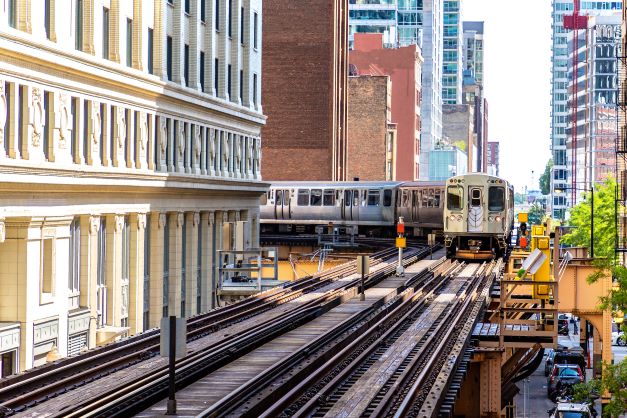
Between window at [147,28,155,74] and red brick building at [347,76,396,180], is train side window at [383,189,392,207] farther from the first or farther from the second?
red brick building at [347,76,396,180]

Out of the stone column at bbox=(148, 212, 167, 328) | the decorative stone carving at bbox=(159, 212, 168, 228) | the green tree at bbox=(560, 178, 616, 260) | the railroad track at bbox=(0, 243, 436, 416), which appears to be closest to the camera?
the railroad track at bbox=(0, 243, 436, 416)

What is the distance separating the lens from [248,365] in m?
27.5

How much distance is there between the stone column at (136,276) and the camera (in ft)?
165

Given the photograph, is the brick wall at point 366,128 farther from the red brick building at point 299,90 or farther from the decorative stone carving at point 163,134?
the decorative stone carving at point 163,134

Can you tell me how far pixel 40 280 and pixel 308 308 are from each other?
Result: 27.6 feet

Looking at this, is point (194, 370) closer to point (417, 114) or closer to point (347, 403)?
point (347, 403)

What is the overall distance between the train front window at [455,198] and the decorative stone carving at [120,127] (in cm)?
1581

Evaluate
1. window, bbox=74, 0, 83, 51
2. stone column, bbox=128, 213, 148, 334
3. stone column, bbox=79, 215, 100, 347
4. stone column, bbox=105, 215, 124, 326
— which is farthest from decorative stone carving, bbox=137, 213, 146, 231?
window, bbox=74, 0, 83, 51

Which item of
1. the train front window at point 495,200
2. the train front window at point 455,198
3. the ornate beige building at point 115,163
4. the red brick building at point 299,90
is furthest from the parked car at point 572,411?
the red brick building at point 299,90

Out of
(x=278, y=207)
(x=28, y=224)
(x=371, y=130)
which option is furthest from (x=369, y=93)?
(x=28, y=224)

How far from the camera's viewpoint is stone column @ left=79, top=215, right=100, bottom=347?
44.7 metres

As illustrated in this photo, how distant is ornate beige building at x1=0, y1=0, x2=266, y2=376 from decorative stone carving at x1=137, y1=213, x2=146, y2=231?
0.08 m

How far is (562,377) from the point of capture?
184 ft

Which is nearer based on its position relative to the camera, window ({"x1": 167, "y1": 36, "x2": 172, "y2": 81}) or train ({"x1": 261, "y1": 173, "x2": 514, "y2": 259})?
window ({"x1": 167, "y1": 36, "x2": 172, "y2": 81})
